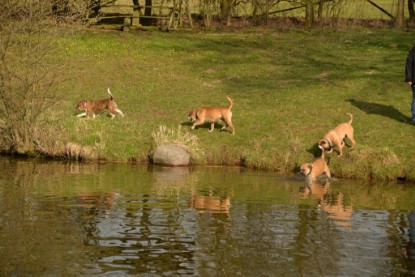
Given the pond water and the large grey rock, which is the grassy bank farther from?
the pond water

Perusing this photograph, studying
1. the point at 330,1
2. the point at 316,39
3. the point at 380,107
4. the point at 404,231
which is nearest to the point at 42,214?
the point at 404,231

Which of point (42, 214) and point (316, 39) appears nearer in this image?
point (42, 214)

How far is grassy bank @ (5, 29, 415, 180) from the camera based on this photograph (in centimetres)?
2650

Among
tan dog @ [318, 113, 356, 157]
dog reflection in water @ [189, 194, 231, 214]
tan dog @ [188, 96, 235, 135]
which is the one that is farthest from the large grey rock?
dog reflection in water @ [189, 194, 231, 214]

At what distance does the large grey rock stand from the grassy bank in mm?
578

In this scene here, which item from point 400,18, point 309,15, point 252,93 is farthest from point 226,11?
point 252,93

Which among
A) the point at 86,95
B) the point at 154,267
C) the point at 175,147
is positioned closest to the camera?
the point at 154,267

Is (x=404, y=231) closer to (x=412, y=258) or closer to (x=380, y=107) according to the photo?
(x=412, y=258)

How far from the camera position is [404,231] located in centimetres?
1778

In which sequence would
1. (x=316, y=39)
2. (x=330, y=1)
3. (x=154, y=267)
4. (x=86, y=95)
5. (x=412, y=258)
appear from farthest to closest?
(x=330, y=1)
(x=316, y=39)
(x=86, y=95)
(x=412, y=258)
(x=154, y=267)

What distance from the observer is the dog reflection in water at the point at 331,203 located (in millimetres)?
18922

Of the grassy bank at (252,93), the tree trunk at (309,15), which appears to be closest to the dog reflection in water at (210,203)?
the grassy bank at (252,93)

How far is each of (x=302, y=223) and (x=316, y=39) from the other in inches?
1150

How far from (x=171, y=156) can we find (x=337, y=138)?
4.87 meters
